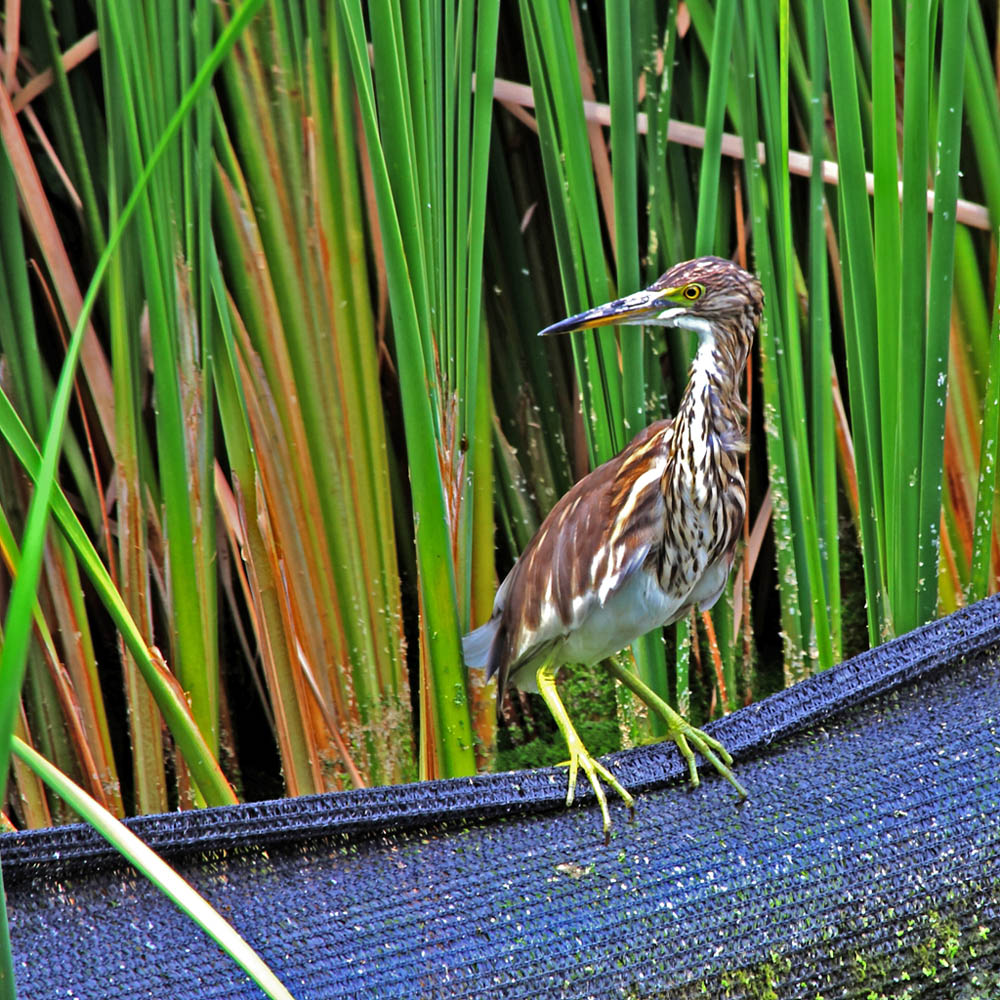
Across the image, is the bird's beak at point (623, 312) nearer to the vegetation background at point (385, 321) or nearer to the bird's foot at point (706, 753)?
the vegetation background at point (385, 321)

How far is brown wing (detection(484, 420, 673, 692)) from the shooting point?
1.07 meters

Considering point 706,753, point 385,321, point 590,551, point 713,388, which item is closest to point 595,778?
point 706,753

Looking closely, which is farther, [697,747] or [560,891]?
[697,747]

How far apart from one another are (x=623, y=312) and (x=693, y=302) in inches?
3.4

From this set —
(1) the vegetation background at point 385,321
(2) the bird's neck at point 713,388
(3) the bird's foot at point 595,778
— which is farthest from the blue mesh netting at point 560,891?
(2) the bird's neck at point 713,388

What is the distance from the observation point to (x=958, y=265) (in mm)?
1241

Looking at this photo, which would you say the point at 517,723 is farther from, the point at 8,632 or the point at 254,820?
the point at 8,632

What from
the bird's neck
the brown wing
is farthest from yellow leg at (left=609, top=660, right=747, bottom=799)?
the bird's neck

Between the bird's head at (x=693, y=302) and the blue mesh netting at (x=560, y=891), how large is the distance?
0.42 m

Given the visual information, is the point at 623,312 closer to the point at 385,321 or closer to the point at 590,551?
the point at 590,551

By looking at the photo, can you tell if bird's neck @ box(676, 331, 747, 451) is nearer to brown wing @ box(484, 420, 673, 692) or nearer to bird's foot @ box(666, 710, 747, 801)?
brown wing @ box(484, 420, 673, 692)

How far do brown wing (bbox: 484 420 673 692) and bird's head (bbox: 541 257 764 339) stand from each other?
12 centimetres

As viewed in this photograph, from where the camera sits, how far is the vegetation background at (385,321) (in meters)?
1.00

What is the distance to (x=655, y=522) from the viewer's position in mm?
1090
